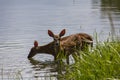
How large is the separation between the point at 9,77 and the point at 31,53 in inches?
161

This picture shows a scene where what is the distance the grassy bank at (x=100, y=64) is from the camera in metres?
9.27

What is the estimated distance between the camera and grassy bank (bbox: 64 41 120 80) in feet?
30.4

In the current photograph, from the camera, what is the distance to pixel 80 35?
15.3 metres

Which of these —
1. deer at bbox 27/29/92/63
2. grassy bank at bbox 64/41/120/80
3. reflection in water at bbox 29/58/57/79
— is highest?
grassy bank at bbox 64/41/120/80

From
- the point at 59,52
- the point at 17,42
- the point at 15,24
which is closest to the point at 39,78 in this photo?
the point at 59,52

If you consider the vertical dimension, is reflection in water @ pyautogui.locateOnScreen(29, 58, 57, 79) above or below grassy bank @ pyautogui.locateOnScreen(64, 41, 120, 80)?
below

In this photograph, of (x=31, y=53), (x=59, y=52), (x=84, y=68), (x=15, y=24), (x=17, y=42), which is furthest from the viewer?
(x=15, y=24)

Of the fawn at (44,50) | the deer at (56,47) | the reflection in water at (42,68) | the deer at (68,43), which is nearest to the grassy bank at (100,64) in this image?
the reflection in water at (42,68)

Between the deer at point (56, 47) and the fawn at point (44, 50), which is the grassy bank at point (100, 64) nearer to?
the deer at point (56, 47)

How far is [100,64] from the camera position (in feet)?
31.7

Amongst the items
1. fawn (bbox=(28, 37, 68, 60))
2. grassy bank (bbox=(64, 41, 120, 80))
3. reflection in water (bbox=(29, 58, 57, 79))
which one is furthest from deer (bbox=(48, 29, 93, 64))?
grassy bank (bbox=(64, 41, 120, 80))

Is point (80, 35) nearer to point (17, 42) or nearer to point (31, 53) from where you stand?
point (31, 53)

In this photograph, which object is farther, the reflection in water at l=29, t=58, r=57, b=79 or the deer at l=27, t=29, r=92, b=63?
the deer at l=27, t=29, r=92, b=63

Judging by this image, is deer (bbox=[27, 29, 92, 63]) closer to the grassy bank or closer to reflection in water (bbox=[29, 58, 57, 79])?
reflection in water (bbox=[29, 58, 57, 79])
